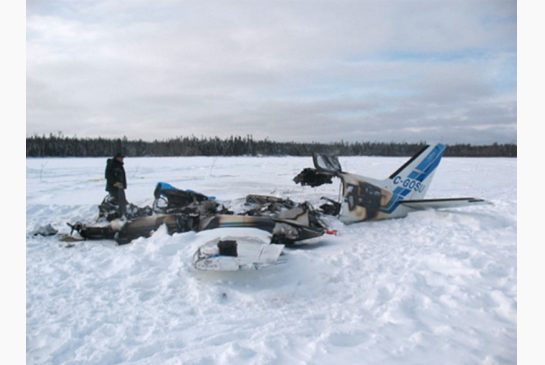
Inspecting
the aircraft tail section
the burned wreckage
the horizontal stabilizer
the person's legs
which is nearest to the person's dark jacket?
the person's legs

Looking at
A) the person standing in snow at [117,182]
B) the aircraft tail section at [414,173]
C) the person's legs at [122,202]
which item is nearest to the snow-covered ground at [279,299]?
the person standing in snow at [117,182]

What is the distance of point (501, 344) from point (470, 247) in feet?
5.75

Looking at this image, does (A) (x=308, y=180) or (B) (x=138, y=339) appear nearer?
(B) (x=138, y=339)

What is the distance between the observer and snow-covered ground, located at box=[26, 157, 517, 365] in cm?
221

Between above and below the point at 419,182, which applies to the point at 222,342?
below

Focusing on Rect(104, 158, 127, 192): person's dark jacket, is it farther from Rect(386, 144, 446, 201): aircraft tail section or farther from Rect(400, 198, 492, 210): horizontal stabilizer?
Rect(400, 198, 492, 210): horizontal stabilizer

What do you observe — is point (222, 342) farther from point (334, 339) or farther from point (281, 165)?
point (281, 165)

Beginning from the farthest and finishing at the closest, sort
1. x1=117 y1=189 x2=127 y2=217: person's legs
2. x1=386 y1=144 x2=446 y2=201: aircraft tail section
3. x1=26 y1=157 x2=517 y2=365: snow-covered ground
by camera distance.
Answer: x1=386 y1=144 x2=446 y2=201: aircraft tail section < x1=117 y1=189 x2=127 y2=217: person's legs < x1=26 y1=157 x2=517 y2=365: snow-covered ground

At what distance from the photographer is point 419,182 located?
19.9 ft

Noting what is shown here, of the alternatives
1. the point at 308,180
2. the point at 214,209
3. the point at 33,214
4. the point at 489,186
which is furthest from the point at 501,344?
the point at 33,214

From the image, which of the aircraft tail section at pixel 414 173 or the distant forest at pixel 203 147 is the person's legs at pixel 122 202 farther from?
the aircraft tail section at pixel 414 173

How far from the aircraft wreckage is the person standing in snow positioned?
97 millimetres

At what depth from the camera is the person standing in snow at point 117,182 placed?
5.06 meters

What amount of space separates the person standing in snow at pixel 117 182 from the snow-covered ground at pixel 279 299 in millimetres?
183
